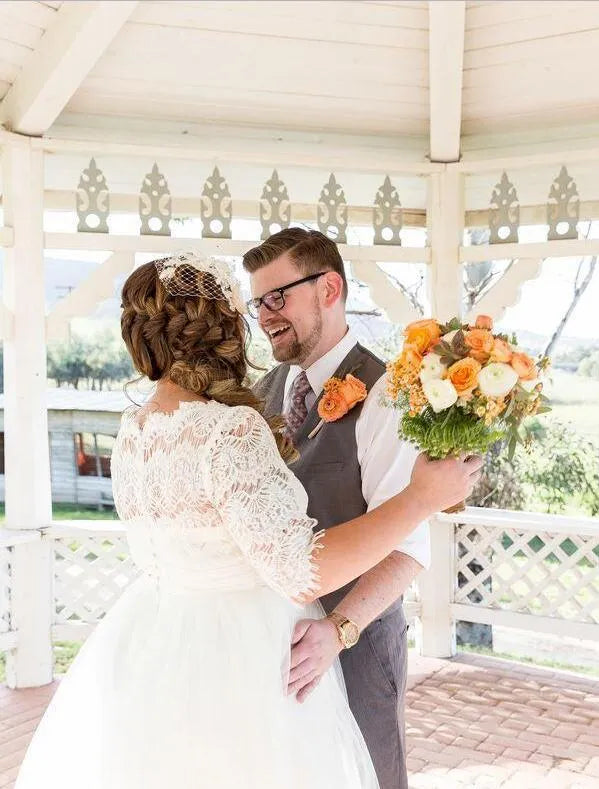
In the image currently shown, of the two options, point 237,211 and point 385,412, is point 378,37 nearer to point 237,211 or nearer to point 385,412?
point 237,211

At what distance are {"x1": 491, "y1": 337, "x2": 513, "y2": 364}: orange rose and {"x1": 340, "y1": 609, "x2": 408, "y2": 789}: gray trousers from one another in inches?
33.0

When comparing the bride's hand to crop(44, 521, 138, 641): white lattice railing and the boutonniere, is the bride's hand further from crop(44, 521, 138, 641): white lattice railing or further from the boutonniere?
crop(44, 521, 138, 641): white lattice railing

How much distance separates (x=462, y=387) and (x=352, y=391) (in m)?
0.53

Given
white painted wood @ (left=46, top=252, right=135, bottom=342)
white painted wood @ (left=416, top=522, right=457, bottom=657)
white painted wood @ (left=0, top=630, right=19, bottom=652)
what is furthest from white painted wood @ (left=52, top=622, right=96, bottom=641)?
white painted wood @ (left=416, top=522, right=457, bottom=657)

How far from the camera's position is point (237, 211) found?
561 centimetres

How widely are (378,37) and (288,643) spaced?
129 inches

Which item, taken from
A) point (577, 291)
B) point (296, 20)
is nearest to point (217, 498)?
point (296, 20)

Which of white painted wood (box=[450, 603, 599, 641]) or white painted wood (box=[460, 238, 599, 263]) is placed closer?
white painted wood (box=[460, 238, 599, 263])

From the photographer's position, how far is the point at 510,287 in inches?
206

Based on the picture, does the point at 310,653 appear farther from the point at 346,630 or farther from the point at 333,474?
the point at 333,474

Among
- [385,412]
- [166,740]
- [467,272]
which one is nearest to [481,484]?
[467,272]

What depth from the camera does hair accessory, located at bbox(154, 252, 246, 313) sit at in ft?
6.82

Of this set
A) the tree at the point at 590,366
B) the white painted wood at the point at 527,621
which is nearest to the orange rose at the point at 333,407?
the white painted wood at the point at 527,621

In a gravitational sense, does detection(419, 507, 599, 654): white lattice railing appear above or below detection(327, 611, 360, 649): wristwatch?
below
